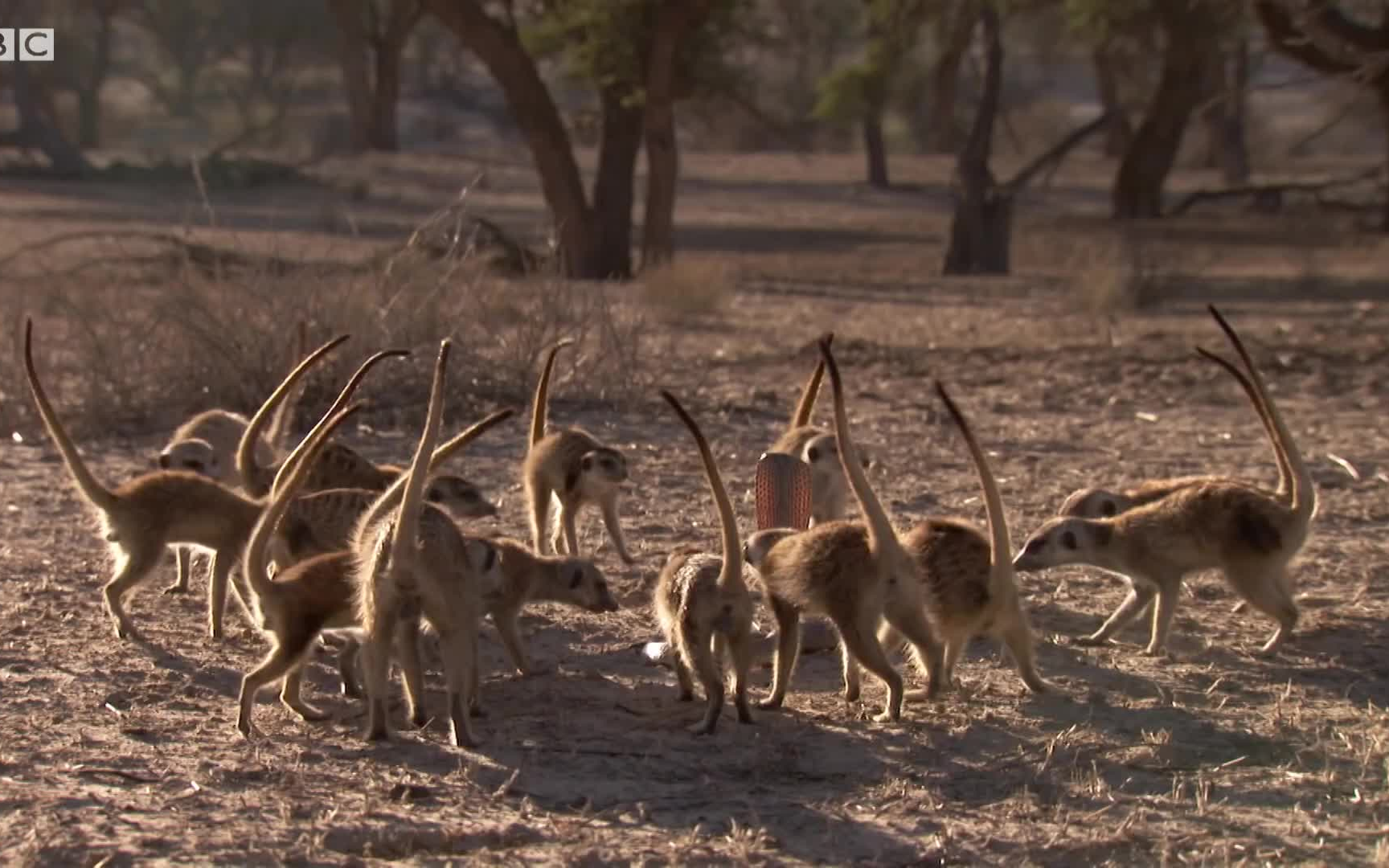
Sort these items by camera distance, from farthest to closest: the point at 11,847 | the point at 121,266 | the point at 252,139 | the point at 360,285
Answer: the point at 252,139 → the point at 121,266 → the point at 360,285 → the point at 11,847

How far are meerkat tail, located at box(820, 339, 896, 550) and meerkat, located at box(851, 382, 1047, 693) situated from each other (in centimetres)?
30

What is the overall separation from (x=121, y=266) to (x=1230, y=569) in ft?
31.8

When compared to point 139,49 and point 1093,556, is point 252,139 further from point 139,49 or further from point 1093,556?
point 1093,556

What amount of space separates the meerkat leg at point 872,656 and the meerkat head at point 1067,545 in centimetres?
132

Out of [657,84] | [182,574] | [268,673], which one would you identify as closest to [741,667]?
[268,673]

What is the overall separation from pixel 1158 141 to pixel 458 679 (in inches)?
1020

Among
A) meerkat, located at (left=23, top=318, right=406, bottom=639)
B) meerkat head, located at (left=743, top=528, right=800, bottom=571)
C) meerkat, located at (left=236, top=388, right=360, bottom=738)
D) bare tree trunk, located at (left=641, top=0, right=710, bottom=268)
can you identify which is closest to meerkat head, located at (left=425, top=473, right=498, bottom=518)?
meerkat, located at (left=23, top=318, right=406, bottom=639)

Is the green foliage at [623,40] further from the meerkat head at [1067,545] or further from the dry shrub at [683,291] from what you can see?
the meerkat head at [1067,545]

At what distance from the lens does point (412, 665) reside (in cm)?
608

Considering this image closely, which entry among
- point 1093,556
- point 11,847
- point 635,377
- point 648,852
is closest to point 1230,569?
point 1093,556

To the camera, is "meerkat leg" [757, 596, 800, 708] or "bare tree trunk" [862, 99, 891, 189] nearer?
"meerkat leg" [757, 596, 800, 708]

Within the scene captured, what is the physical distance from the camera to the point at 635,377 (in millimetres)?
12812

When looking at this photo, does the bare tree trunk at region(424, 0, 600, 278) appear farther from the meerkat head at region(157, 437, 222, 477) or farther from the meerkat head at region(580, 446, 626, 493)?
the meerkat head at region(580, 446, 626, 493)

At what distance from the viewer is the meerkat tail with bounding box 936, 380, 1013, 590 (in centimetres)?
603
